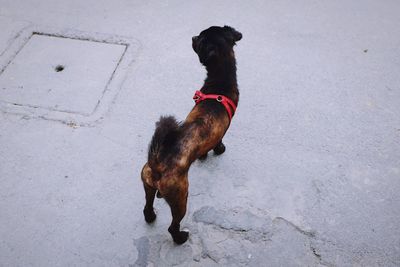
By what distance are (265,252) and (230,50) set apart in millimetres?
1860

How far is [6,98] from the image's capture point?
404 cm

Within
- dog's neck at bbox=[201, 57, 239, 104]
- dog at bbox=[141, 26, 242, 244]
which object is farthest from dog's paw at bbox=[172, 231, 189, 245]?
dog's neck at bbox=[201, 57, 239, 104]

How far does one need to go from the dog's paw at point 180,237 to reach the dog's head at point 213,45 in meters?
1.52

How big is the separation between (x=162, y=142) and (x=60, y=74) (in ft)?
8.74

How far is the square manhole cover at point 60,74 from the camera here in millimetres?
4049

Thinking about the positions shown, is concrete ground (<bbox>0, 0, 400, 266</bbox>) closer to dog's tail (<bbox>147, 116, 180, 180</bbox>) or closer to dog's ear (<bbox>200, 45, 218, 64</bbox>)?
dog's tail (<bbox>147, 116, 180, 180</bbox>)

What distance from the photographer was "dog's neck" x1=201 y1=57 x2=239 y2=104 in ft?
9.91

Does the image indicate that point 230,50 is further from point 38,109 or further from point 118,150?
point 38,109

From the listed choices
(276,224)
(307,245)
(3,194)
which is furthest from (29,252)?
(307,245)

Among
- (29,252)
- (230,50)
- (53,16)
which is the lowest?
(29,252)

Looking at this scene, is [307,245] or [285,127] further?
[285,127]

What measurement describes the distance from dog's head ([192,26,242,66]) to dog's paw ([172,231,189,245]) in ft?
4.99

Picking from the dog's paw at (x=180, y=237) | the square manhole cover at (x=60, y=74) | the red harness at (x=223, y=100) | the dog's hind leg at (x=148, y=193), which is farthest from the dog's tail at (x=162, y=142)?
the square manhole cover at (x=60, y=74)

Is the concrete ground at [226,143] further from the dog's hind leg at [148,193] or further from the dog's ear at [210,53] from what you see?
the dog's ear at [210,53]
